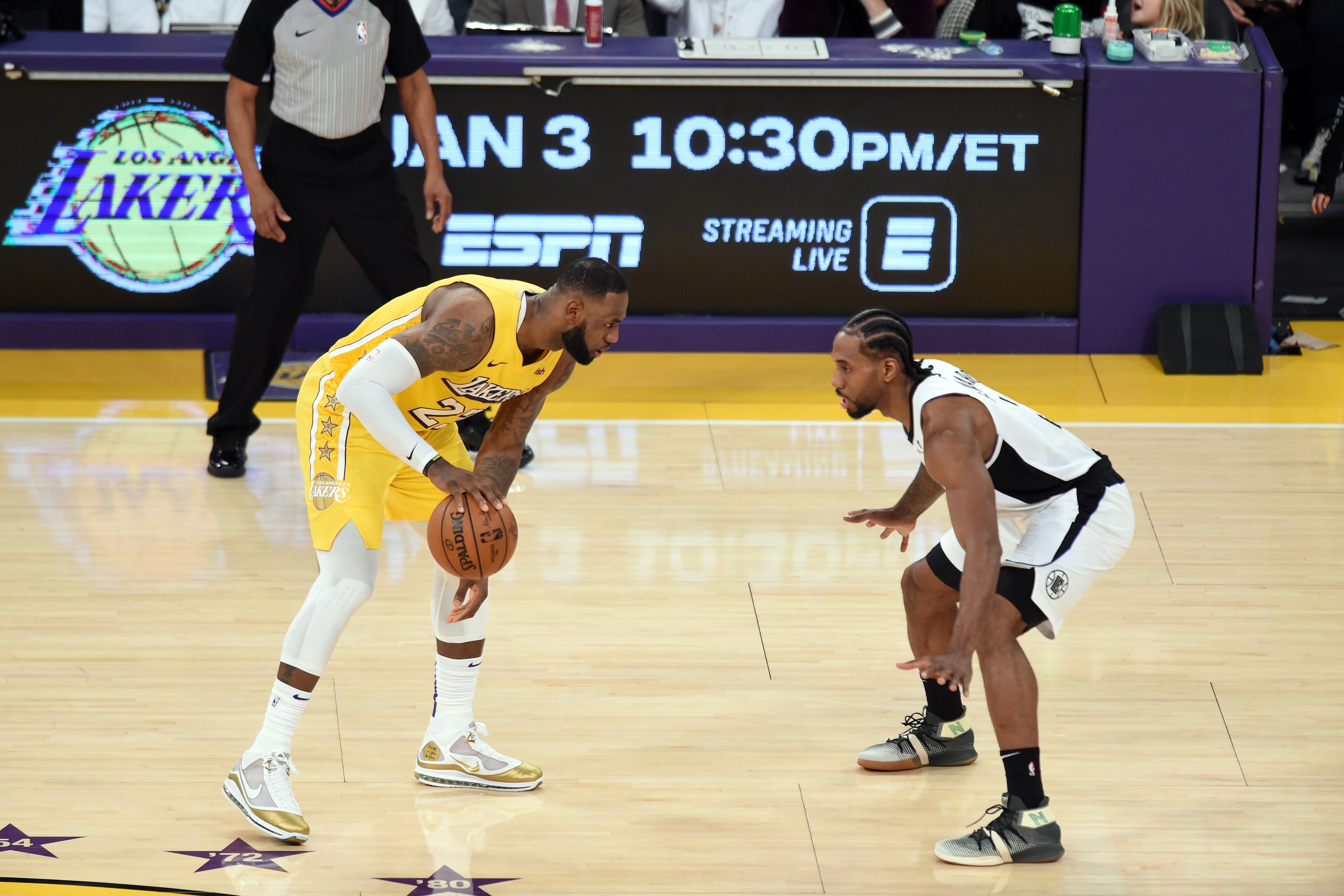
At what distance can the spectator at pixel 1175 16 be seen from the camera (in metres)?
8.62

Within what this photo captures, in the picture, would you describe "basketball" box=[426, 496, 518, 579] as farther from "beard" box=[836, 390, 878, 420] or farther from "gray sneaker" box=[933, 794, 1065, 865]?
"gray sneaker" box=[933, 794, 1065, 865]

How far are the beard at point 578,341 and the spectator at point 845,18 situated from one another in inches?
205

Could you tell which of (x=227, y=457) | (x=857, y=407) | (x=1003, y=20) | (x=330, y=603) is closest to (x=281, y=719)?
(x=330, y=603)

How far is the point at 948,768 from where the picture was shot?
494 cm

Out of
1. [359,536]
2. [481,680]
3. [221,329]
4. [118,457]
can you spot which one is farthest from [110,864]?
[221,329]

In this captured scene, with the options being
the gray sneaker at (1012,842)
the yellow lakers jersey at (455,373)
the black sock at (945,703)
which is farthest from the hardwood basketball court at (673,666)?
the yellow lakers jersey at (455,373)

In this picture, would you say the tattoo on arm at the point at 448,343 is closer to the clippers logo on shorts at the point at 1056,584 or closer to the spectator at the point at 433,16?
the clippers logo on shorts at the point at 1056,584

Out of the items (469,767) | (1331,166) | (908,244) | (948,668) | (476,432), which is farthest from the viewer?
(1331,166)

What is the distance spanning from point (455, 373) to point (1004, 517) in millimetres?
1593

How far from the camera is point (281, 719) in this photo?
4477 millimetres

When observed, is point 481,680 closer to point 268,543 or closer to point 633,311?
point 268,543

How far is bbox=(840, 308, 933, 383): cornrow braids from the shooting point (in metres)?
4.39

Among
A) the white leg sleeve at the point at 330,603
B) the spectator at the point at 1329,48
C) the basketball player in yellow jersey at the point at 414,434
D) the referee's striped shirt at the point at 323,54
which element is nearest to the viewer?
the basketball player in yellow jersey at the point at 414,434

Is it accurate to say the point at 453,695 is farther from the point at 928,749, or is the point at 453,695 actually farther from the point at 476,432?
the point at 476,432
